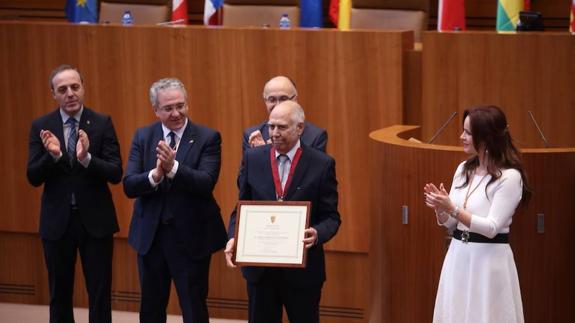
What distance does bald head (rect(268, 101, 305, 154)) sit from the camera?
16.2 feet

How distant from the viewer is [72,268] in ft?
19.8

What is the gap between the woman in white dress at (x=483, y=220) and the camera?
4652 millimetres

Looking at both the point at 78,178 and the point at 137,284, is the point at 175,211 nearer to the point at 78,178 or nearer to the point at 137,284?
the point at 78,178

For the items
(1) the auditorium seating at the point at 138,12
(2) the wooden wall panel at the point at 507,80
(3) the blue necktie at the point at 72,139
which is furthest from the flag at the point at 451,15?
(3) the blue necktie at the point at 72,139

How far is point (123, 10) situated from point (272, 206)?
174 inches

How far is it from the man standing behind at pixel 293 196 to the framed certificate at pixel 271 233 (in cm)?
9

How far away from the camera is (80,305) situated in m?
7.44

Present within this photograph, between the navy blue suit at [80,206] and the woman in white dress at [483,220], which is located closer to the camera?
the woman in white dress at [483,220]

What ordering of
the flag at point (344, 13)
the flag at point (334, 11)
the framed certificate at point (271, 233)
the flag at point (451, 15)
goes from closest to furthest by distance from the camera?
the framed certificate at point (271, 233)
the flag at point (451, 15)
the flag at point (344, 13)
the flag at point (334, 11)

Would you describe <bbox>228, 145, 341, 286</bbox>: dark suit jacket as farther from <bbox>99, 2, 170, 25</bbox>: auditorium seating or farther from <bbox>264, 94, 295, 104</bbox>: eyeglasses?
<bbox>99, 2, 170, 25</bbox>: auditorium seating

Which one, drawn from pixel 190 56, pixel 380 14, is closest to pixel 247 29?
pixel 190 56

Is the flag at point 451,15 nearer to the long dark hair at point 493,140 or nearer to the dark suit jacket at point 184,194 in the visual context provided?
the dark suit jacket at point 184,194

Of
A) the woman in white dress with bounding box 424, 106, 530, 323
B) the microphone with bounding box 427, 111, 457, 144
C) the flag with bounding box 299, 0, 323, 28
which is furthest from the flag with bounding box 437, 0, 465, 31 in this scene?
the woman in white dress with bounding box 424, 106, 530, 323

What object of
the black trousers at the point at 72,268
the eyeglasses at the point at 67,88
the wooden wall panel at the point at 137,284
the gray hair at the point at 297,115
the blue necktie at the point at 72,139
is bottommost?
the wooden wall panel at the point at 137,284
